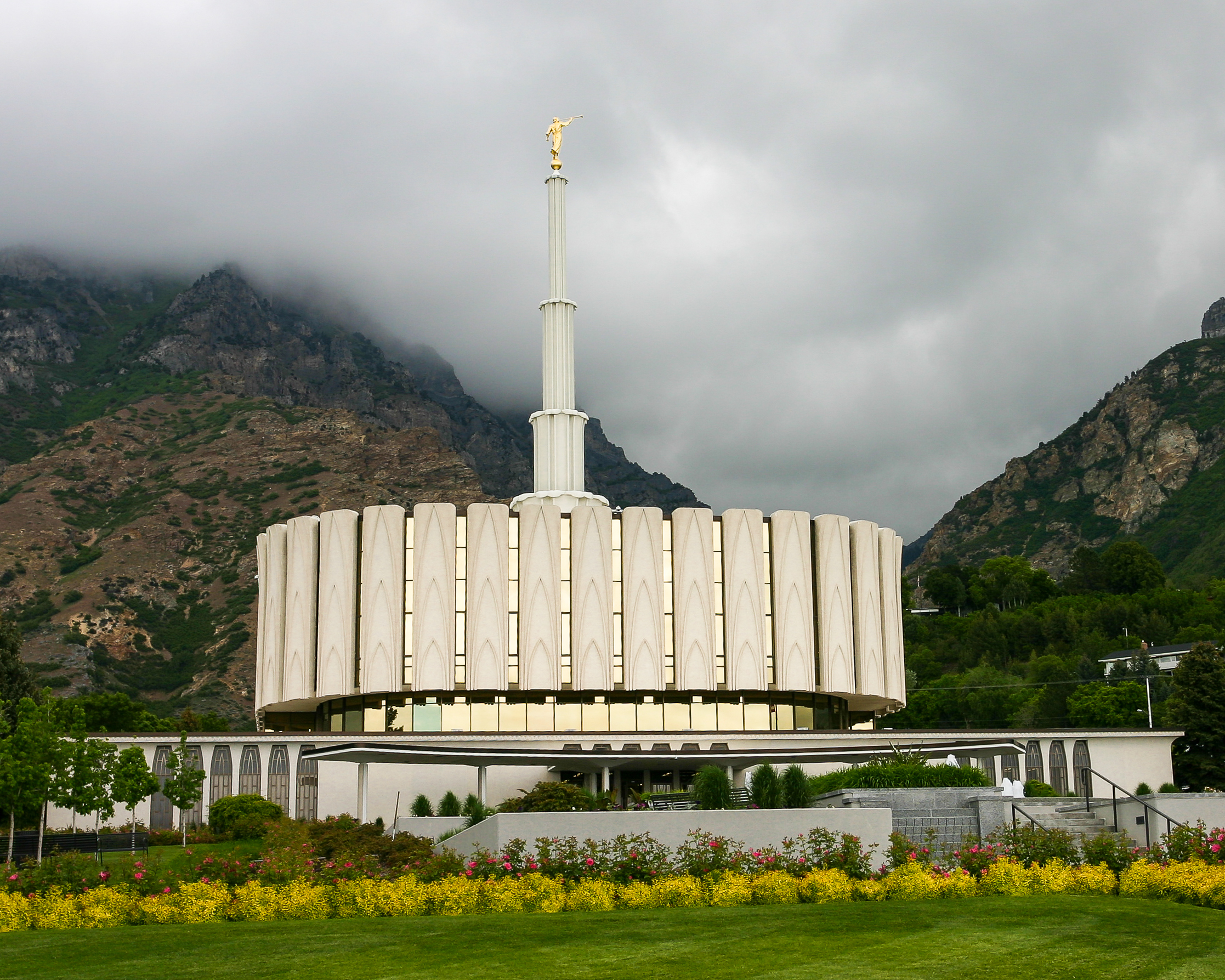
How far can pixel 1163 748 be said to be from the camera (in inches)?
2296

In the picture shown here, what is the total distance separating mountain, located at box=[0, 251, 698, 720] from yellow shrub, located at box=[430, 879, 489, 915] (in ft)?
339

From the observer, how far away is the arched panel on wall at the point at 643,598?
2148 inches

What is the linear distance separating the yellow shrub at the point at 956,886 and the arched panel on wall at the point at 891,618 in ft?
132

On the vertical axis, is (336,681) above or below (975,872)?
above

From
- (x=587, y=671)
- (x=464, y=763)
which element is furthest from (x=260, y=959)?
(x=587, y=671)

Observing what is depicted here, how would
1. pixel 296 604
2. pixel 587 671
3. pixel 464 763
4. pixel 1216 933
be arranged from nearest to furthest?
1. pixel 1216 933
2. pixel 464 763
3. pixel 587 671
4. pixel 296 604

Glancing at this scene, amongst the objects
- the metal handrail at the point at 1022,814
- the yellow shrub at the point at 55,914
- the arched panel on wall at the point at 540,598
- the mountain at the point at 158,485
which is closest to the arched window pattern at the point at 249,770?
the arched panel on wall at the point at 540,598

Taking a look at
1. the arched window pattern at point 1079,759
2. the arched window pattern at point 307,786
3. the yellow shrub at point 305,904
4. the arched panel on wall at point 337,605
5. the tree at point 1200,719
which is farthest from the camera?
the tree at point 1200,719

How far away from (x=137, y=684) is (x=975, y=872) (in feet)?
371

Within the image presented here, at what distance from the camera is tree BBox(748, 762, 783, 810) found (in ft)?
94.8

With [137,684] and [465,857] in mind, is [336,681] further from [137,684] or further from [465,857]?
[137,684]

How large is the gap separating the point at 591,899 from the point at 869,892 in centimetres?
437

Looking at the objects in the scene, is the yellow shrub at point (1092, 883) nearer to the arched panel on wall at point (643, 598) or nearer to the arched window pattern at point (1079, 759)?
the arched panel on wall at point (643, 598)

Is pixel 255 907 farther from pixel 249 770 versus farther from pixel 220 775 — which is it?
pixel 220 775
